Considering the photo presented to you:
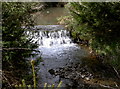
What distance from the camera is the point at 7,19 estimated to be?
4.61m

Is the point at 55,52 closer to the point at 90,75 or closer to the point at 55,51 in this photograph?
the point at 55,51

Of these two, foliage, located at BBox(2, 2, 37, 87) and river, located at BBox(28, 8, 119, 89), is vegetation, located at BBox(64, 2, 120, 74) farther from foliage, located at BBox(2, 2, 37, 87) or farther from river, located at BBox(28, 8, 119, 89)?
foliage, located at BBox(2, 2, 37, 87)

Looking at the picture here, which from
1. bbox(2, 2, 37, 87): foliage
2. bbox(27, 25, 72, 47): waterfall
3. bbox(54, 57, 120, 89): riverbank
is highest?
bbox(2, 2, 37, 87): foliage

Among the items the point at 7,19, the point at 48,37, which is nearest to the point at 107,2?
the point at 7,19

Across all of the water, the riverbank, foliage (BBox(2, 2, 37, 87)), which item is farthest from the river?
foliage (BBox(2, 2, 37, 87))

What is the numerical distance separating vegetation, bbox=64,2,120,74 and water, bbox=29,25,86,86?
4.65 ft

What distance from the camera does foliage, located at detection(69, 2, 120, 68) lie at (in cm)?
509

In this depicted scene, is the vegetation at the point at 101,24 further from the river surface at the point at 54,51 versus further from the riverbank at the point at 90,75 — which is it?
the river surface at the point at 54,51

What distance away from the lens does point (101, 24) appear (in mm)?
5215

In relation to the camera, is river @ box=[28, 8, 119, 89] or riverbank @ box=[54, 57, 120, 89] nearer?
riverbank @ box=[54, 57, 120, 89]

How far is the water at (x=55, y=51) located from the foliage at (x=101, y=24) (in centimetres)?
143

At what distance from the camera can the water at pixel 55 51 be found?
598cm

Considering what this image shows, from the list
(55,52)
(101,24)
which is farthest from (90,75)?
(55,52)

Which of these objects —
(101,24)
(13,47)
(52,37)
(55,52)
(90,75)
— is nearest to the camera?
(13,47)
